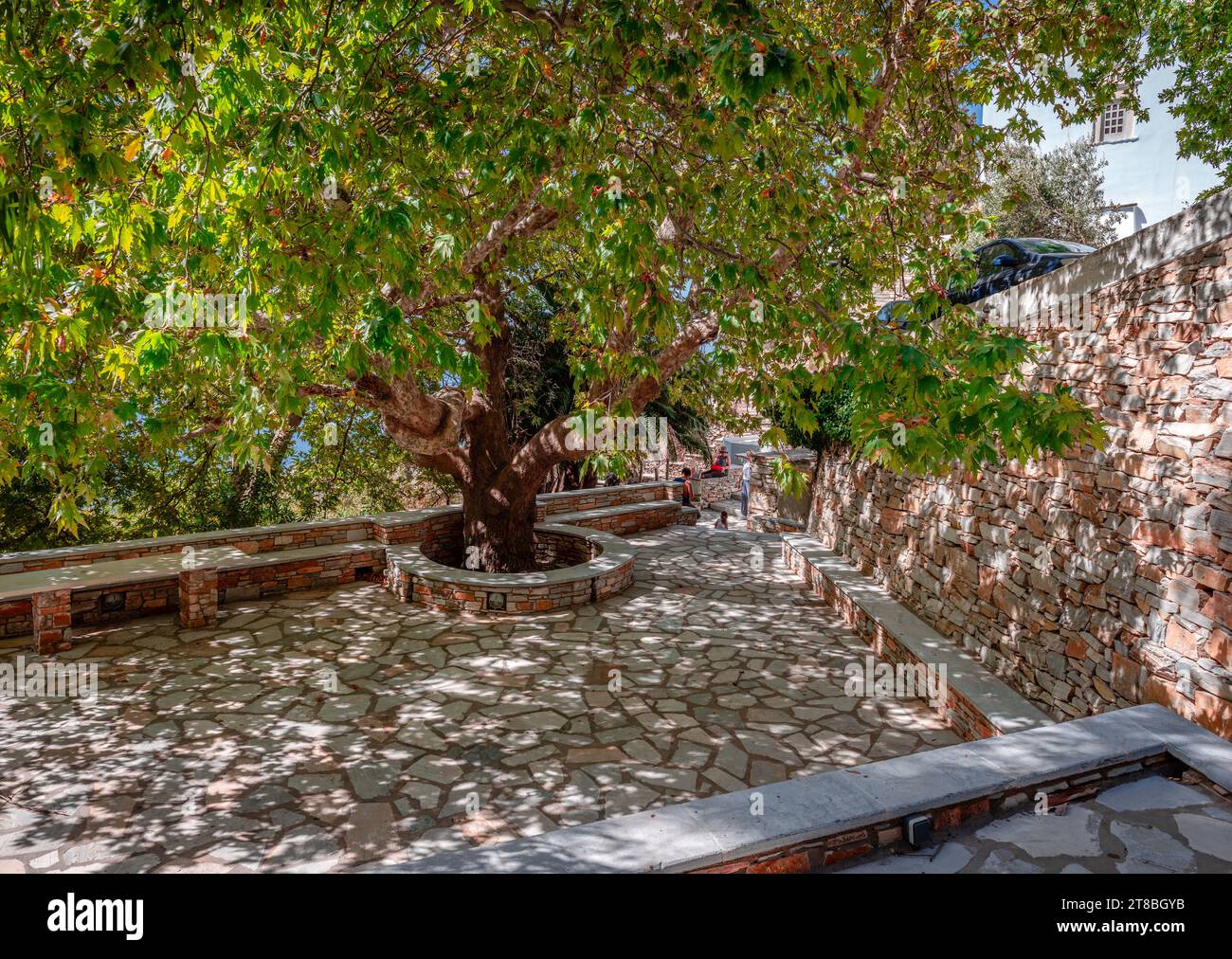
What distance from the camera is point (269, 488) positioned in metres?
11.6

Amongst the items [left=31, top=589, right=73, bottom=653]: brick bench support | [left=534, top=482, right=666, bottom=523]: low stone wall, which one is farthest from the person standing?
[left=31, top=589, right=73, bottom=653]: brick bench support

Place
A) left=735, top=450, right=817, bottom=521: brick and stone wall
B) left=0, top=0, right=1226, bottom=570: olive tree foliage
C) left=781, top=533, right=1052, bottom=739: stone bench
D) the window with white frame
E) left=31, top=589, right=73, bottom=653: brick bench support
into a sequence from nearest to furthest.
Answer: left=0, top=0, right=1226, bottom=570: olive tree foliage
left=781, top=533, right=1052, bottom=739: stone bench
left=31, top=589, right=73, bottom=653: brick bench support
left=735, top=450, right=817, bottom=521: brick and stone wall
the window with white frame

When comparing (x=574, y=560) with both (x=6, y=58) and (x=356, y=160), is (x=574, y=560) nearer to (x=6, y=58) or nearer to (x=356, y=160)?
(x=356, y=160)

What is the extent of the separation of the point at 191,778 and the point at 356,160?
14.0 feet

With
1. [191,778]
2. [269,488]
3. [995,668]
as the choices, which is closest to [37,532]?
[269,488]

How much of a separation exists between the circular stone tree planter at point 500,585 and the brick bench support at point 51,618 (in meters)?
3.18

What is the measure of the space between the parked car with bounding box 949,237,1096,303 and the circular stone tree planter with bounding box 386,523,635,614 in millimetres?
5342

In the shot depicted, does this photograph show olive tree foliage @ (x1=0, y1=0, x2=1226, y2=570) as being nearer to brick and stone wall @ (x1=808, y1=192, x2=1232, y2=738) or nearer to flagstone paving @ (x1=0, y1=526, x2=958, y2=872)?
brick and stone wall @ (x1=808, y1=192, x2=1232, y2=738)

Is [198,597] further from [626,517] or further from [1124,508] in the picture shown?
[1124,508]

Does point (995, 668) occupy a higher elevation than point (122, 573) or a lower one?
lower

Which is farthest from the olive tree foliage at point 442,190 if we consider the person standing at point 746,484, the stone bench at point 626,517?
the person standing at point 746,484

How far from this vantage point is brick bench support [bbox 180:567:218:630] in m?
7.05

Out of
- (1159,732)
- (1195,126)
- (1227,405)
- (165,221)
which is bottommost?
(1159,732)

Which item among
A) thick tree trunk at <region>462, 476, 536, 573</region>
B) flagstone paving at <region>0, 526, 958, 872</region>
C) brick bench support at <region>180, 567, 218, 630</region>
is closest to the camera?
flagstone paving at <region>0, 526, 958, 872</region>
